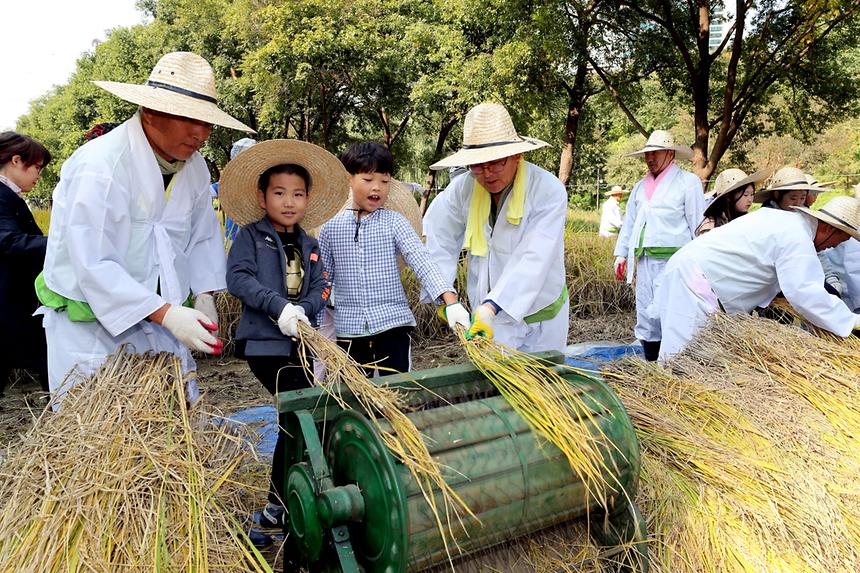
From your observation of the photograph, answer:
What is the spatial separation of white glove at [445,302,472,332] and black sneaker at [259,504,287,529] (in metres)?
0.87

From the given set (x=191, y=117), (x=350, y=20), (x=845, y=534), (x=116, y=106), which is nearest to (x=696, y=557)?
(x=845, y=534)

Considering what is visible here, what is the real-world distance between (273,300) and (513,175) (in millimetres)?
1196

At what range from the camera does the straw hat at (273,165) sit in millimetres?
2510

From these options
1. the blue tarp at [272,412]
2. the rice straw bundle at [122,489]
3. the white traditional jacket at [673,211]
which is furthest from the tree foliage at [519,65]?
the rice straw bundle at [122,489]

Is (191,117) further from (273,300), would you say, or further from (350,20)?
(350,20)

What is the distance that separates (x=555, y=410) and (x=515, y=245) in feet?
3.89

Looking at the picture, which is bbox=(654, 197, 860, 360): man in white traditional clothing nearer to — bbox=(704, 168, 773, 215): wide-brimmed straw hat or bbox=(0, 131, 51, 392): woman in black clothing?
bbox=(704, 168, 773, 215): wide-brimmed straw hat

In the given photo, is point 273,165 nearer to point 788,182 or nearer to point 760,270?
point 760,270

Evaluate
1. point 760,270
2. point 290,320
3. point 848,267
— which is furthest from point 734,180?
point 290,320

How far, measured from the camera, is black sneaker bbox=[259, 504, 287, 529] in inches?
85.7

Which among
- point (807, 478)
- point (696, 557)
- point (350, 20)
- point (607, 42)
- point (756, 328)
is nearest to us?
point (696, 557)

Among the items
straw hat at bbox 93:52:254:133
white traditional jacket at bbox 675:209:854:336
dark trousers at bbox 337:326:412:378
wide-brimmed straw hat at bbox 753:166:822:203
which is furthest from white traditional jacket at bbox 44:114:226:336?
wide-brimmed straw hat at bbox 753:166:822:203

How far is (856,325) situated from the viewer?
126 inches

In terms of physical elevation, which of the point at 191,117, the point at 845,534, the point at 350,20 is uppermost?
the point at 350,20
